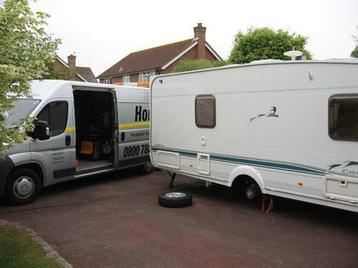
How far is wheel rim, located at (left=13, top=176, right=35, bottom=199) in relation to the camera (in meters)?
7.89

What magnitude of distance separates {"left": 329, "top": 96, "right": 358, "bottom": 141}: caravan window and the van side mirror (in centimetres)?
548

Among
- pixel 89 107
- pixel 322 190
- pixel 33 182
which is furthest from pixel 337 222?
pixel 89 107

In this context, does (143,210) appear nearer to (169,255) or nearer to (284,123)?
(169,255)

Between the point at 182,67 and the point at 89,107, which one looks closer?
the point at 89,107

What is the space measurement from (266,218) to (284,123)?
1.75 meters

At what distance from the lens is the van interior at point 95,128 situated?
10531mm

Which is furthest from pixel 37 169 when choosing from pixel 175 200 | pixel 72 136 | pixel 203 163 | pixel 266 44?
pixel 266 44

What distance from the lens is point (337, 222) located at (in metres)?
6.75

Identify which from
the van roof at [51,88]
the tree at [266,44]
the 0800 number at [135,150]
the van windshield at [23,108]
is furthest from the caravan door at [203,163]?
the tree at [266,44]

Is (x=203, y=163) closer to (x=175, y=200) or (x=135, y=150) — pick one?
(x=175, y=200)

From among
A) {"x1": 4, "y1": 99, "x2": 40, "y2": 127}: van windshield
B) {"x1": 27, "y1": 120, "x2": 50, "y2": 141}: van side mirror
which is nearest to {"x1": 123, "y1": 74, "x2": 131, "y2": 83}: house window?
{"x1": 4, "y1": 99, "x2": 40, "y2": 127}: van windshield

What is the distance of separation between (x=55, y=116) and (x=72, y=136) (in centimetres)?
63

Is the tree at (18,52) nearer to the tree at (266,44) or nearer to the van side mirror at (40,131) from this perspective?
the van side mirror at (40,131)

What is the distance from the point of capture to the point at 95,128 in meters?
11.2
